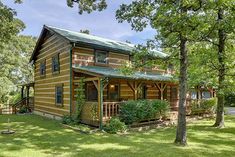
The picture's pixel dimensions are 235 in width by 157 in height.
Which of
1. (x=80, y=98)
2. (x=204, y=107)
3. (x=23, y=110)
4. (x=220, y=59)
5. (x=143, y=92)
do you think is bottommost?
(x=23, y=110)

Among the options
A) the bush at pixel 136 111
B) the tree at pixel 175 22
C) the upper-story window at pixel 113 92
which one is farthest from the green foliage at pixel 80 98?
the tree at pixel 175 22

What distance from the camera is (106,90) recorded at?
17.1 m

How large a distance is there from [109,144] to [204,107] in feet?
43.3

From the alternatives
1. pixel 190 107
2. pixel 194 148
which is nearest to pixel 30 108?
pixel 190 107

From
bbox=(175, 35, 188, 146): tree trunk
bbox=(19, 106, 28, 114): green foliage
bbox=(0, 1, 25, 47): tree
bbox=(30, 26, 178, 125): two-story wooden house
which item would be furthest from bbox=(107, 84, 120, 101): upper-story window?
bbox=(19, 106, 28, 114): green foliage

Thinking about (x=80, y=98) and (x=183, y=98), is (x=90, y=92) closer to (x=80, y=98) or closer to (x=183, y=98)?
(x=80, y=98)

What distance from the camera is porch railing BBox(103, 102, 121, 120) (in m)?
13.4

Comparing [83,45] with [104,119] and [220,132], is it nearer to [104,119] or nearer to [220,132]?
[104,119]

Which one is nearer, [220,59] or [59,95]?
[220,59]

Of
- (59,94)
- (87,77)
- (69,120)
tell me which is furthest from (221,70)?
(59,94)

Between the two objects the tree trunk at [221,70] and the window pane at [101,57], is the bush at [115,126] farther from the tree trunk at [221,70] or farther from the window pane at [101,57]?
the tree trunk at [221,70]

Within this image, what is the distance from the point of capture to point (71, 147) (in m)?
9.38

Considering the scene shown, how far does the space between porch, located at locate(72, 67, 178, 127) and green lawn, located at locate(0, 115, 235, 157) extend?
5.54 feet

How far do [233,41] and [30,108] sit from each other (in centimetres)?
1903
